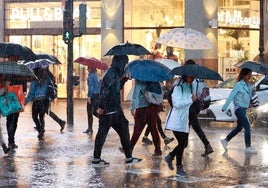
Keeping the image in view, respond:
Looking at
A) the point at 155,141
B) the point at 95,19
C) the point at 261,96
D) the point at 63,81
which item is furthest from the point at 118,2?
the point at 155,141

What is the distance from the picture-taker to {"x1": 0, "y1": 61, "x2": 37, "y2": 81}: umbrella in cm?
1193

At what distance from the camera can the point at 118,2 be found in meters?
29.6

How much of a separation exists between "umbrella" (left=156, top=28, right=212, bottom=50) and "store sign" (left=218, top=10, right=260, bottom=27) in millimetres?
13155

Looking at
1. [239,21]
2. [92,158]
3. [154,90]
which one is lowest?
[92,158]

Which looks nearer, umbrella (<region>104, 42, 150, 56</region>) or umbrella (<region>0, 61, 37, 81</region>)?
umbrella (<region>104, 42, 150, 56</region>)

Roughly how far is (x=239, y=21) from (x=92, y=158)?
18.8 meters

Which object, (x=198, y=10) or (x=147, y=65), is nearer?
(x=147, y=65)

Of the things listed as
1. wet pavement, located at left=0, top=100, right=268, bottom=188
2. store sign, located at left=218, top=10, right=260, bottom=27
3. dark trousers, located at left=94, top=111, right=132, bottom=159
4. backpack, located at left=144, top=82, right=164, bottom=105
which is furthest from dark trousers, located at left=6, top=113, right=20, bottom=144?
store sign, located at left=218, top=10, right=260, bottom=27

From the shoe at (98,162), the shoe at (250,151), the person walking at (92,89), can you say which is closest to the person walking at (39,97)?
the person walking at (92,89)

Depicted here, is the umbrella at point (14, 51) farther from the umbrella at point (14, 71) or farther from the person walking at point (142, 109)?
the person walking at point (142, 109)

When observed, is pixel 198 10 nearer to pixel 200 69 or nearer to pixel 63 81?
pixel 63 81

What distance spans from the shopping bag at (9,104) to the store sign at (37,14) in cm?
1901

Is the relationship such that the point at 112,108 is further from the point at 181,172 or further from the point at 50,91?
the point at 50,91

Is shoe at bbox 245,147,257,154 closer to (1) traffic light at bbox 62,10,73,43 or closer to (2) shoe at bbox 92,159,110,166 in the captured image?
(2) shoe at bbox 92,159,110,166
